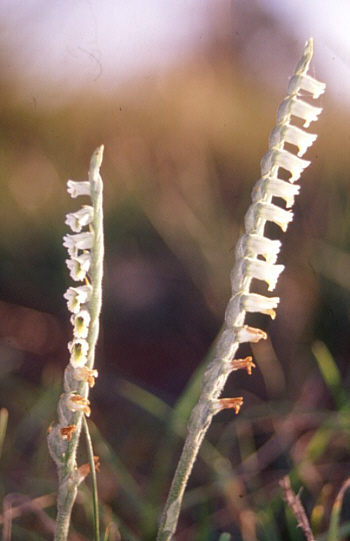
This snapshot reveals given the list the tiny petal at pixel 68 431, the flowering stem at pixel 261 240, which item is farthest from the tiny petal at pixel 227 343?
the tiny petal at pixel 68 431

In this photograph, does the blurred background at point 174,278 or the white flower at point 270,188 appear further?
the blurred background at point 174,278

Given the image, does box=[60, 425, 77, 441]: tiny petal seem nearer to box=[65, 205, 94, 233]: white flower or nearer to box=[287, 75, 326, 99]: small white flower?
box=[65, 205, 94, 233]: white flower

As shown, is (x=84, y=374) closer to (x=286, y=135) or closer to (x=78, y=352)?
(x=78, y=352)

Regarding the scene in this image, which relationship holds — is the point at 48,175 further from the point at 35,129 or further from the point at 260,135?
the point at 260,135

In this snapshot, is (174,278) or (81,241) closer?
(81,241)

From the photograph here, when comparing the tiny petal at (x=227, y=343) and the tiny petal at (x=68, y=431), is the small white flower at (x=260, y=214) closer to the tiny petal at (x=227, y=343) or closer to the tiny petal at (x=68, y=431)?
the tiny petal at (x=227, y=343)

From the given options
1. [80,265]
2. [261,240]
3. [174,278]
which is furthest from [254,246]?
[174,278]
